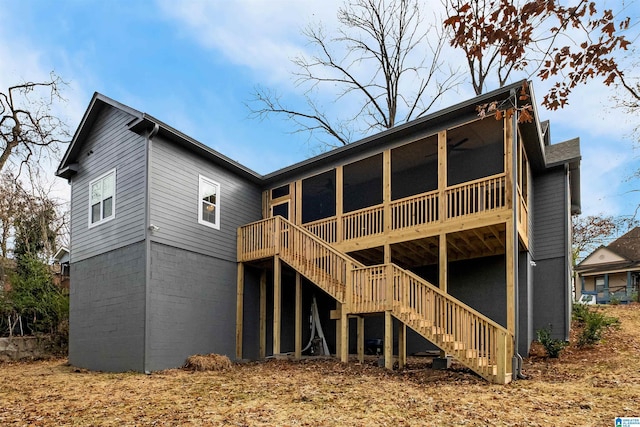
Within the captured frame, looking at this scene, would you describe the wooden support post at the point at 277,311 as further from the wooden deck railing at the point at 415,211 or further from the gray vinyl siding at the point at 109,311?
the gray vinyl siding at the point at 109,311

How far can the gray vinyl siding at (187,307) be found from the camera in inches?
424

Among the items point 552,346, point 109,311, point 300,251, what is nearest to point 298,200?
point 300,251

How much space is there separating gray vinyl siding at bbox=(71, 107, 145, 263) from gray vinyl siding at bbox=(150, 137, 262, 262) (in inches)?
14.8

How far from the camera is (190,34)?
16.5 m

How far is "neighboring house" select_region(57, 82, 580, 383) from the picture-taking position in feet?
33.1

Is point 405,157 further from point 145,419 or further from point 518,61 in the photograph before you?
point 145,419

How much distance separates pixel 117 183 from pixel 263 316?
217 inches

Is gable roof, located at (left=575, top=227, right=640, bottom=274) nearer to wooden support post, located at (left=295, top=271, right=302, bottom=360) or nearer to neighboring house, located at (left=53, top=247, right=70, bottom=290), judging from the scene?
wooden support post, located at (left=295, top=271, right=302, bottom=360)

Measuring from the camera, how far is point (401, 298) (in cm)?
952

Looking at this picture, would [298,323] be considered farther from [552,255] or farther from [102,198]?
[552,255]

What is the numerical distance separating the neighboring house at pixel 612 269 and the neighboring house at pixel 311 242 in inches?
647

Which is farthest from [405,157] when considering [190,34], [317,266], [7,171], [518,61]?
[7,171]

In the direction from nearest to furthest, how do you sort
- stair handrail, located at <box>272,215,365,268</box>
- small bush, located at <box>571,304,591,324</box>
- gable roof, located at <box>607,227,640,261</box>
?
stair handrail, located at <box>272,215,365,268</box> < small bush, located at <box>571,304,591,324</box> < gable roof, located at <box>607,227,640,261</box>

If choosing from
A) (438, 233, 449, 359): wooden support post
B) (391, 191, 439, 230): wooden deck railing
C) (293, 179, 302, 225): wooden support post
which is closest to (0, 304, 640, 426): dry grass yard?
(438, 233, 449, 359): wooden support post
